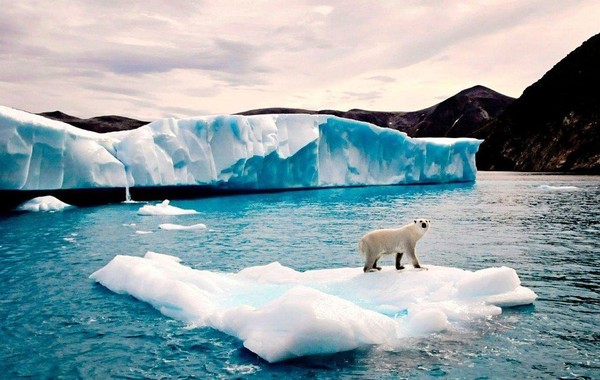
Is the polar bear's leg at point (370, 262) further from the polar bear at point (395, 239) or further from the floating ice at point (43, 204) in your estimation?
the floating ice at point (43, 204)

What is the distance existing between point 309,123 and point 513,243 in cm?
2527

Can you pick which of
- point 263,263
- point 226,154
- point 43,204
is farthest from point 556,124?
point 263,263

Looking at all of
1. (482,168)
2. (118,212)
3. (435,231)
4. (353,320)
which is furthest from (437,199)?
(482,168)

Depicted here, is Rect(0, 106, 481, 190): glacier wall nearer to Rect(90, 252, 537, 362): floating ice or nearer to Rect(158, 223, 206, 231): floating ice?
Rect(158, 223, 206, 231): floating ice

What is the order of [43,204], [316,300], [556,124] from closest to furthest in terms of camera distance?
[316,300] < [43,204] < [556,124]

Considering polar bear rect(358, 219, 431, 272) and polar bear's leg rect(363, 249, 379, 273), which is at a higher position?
polar bear rect(358, 219, 431, 272)

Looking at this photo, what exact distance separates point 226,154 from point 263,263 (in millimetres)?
22406

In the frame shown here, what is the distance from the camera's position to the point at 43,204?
2847 centimetres

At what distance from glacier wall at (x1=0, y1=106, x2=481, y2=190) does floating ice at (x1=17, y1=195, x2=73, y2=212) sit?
1652 mm

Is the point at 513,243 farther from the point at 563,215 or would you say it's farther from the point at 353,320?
the point at 353,320

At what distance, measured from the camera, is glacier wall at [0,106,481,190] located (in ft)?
87.0

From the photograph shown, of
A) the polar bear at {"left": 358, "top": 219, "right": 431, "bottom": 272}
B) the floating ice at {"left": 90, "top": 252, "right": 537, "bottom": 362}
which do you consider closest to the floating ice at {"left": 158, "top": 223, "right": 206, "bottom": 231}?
the floating ice at {"left": 90, "top": 252, "right": 537, "bottom": 362}

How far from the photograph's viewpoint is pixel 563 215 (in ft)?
74.9

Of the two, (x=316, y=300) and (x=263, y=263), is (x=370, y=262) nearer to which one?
(x=316, y=300)
